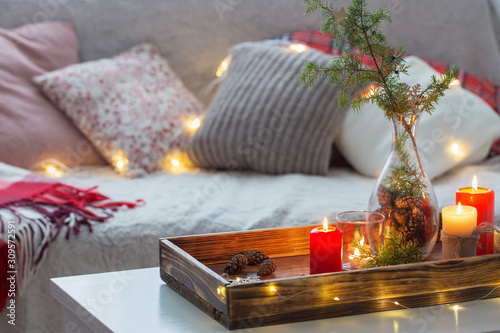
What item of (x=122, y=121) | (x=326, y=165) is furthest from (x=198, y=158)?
(x=326, y=165)

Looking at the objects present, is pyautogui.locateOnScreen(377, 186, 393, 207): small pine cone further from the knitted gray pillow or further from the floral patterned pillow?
the floral patterned pillow

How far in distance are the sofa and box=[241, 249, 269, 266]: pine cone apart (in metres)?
0.40

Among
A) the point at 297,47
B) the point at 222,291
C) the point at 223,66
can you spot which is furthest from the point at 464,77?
the point at 222,291

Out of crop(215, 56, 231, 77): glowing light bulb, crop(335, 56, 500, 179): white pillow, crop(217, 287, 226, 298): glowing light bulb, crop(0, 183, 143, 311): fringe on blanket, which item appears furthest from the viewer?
crop(215, 56, 231, 77): glowing light bulb

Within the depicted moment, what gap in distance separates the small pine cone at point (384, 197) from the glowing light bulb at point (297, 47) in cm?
107

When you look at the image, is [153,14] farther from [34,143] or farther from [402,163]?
[402,163]

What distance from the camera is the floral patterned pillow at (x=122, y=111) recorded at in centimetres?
190

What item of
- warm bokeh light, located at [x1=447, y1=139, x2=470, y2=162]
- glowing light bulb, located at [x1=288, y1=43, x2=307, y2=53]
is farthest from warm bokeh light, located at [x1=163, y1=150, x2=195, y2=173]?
warm bokeh light, located at [x1=447, y1=139, x2=470, y2=162]

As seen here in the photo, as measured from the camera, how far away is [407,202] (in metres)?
0.92

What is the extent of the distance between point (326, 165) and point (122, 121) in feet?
2.03

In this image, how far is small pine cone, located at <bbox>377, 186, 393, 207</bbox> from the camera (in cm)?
93

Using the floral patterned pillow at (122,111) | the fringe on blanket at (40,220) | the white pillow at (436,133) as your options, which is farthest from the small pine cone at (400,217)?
the floral patterned pillow at (122,111)

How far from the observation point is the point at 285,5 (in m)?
2.22

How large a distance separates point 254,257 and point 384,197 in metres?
0.21
